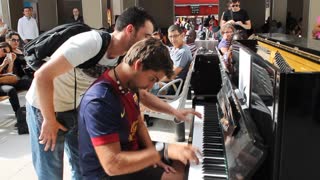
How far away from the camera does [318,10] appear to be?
971 centimetres

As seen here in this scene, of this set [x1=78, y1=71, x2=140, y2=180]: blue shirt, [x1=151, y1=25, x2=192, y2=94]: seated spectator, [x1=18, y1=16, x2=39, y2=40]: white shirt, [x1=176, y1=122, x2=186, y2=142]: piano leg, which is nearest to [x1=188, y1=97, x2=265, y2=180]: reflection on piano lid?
[x1=78, y1=71, x2=140, y2=180]: blue shirt

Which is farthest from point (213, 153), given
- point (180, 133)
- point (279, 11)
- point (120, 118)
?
point (279, 11)

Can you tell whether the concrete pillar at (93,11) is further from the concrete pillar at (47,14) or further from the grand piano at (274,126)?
the grand piano at (274,126)

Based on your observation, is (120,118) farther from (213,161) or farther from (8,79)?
(8,79)

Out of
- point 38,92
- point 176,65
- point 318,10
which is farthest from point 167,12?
point 38,92

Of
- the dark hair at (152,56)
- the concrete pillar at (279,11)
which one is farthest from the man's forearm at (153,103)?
the concrete pillar at (279,11)

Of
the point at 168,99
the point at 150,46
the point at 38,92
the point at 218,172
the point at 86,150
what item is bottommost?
the point at 168,99

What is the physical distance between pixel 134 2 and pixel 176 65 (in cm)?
1226

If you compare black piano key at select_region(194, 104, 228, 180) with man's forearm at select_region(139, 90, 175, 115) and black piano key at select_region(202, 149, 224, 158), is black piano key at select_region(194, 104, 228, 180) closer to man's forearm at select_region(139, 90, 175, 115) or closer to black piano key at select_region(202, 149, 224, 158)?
black piano key at select_region(202, 149, 224, 158)

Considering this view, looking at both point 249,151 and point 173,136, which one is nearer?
point 249,151

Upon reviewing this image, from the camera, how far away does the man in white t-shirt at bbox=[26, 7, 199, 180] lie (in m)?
1.82

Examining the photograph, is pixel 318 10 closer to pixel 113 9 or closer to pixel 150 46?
pixel 150 46

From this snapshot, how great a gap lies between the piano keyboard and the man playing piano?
0.16 metres

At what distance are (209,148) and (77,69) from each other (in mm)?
891
